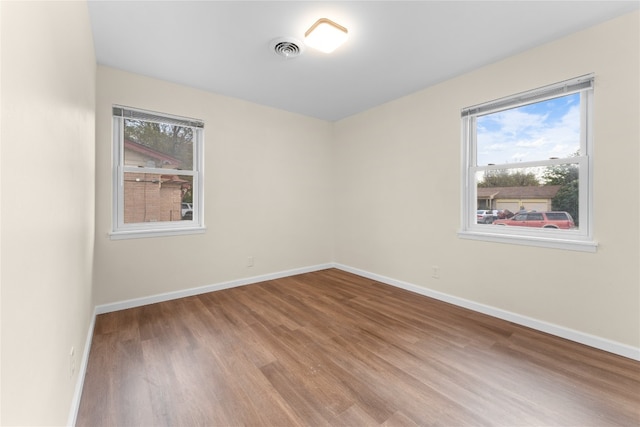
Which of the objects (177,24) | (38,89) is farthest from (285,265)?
(38,89)

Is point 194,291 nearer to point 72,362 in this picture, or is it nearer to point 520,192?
point 72,362

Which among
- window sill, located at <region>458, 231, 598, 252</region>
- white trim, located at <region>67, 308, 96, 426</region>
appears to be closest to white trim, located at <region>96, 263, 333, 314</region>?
white trim, located at <region>67, 308, 96, 426</region>

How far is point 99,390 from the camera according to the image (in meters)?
1.67

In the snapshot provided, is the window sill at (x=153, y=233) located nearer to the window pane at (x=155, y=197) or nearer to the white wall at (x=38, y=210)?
the window pane at (x=155, y=197)

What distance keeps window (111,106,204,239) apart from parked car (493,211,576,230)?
3534mm

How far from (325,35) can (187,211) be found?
2.56 metres

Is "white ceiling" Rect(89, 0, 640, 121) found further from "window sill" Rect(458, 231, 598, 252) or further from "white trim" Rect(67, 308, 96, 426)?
"white trim" Rect(67, 308, 96, 426)

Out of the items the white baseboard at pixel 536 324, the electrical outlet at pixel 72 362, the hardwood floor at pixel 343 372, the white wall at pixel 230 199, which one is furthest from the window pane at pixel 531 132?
the electrical outlet at pixel 72 362

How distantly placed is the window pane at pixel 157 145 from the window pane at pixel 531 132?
347 centimetres

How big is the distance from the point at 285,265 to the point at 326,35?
3.09 meters

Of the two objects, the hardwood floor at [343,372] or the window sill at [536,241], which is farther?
the window sill at [536,241]

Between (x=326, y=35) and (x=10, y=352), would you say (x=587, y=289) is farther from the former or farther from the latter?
(x=10, y=352)

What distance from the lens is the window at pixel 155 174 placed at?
9.59ft

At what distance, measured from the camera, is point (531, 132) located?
262 centimetres
